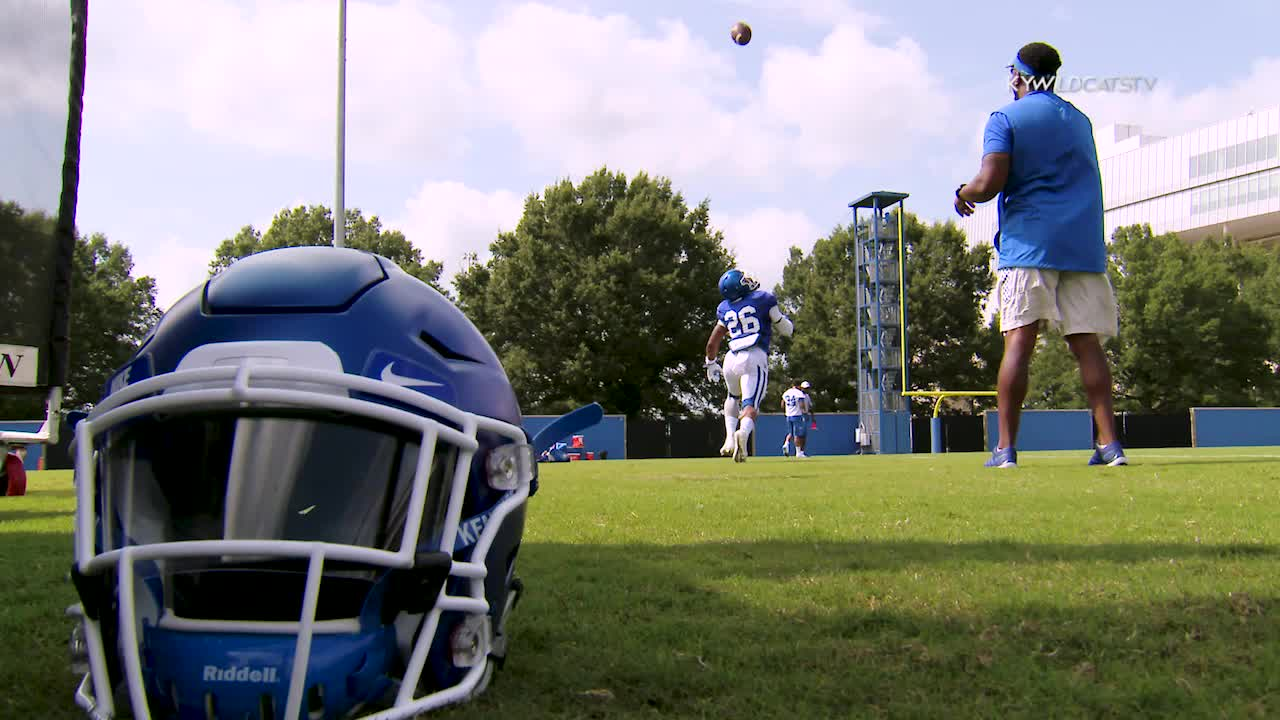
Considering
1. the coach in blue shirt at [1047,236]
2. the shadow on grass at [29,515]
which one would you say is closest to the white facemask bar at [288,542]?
the shadow on grass at [29,515]

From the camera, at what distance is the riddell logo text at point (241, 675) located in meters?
1.53

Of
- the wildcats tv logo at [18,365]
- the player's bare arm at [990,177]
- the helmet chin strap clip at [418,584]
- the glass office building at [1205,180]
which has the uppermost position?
the glass office building at [1205,180]

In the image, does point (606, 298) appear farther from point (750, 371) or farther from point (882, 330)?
point (750, 371)

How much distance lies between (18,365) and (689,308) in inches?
1512

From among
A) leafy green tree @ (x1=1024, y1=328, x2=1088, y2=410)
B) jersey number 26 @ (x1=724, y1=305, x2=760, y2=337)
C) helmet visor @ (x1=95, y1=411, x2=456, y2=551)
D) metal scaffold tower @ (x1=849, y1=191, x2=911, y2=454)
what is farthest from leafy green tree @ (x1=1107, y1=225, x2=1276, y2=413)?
helmet visor @ (x1=95, y1=411, x2=456, y2=551)

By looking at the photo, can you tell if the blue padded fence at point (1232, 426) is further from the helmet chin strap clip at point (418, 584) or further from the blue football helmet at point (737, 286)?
the helmet chin strap clip at point (418, 584)

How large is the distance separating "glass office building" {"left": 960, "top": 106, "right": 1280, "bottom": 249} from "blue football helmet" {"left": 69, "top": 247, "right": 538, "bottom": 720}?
70.2 metres

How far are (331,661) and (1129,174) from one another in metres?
87.9

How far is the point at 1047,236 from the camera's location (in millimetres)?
6789

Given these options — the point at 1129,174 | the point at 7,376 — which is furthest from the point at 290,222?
the point at 1129,174

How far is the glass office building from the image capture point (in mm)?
70875

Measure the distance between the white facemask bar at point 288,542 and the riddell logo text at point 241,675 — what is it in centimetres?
5

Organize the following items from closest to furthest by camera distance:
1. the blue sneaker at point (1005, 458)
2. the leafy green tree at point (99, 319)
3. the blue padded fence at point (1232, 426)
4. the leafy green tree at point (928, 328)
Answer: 1. the blue sneaker at point (1005, 458)
2. the blue padded fence at point (1232, 426)
3. the leafy green tree at point (99, 319)
4. the leafy green tree at point (928, 328)

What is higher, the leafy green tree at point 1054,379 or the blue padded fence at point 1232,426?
the leafy green tree at point 1054,379
